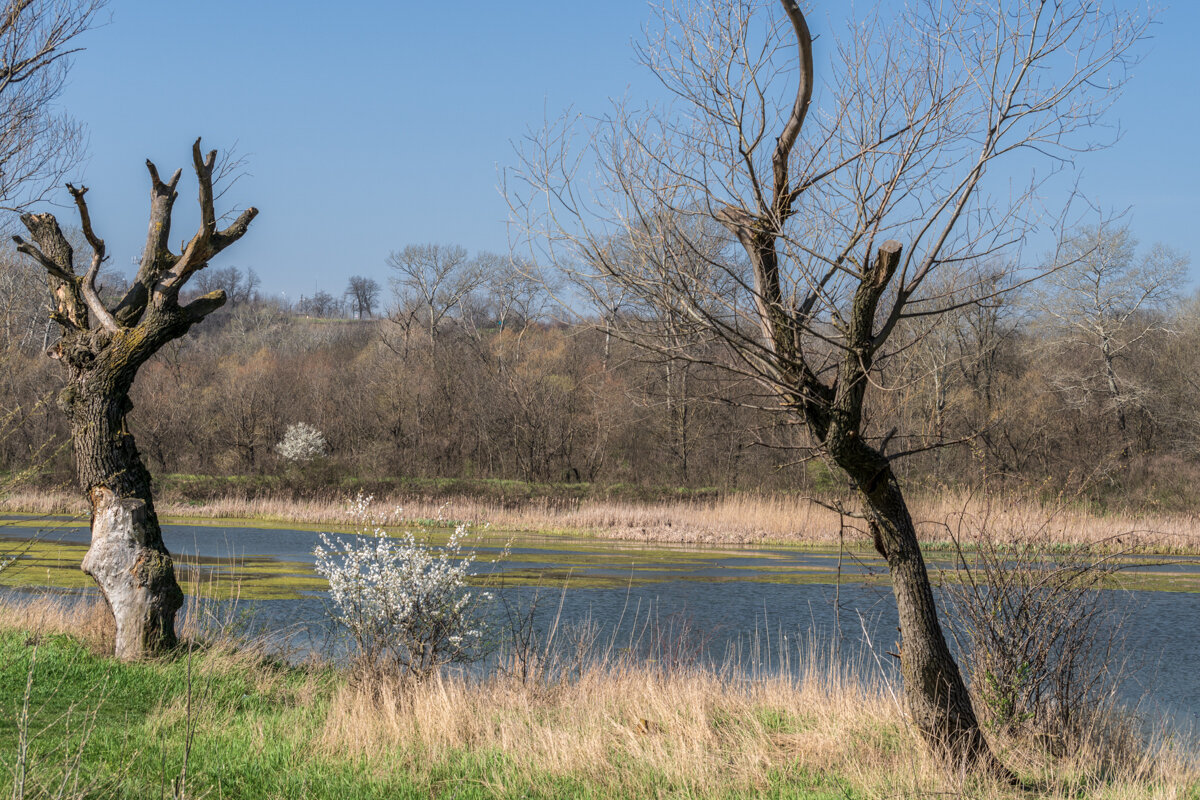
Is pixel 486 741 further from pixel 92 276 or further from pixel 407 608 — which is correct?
pixel 92 276

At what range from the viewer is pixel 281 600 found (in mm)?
15164

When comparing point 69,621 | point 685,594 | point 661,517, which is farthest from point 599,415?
point 69,621

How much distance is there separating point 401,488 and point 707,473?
12109 mm

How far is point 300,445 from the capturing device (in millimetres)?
41750

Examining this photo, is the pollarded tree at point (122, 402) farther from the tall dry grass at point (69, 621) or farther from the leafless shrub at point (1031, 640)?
the leafless shrub at point (1031, 640)

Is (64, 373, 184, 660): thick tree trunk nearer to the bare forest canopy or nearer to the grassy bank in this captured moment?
the grassy bank

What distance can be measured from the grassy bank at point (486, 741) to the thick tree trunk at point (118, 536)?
0.36 metres

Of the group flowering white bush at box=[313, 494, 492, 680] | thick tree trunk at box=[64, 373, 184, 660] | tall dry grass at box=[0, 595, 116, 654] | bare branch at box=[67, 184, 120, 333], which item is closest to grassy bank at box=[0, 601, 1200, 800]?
tall dry grass at box=[0, 595, 116, 654]

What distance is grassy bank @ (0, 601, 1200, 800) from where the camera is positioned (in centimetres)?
558

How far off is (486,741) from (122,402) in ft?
16.1

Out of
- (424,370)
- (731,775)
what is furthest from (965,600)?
(424,370)

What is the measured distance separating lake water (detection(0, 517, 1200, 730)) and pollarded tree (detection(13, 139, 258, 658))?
0.60 m

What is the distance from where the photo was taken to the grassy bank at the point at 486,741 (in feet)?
18.3

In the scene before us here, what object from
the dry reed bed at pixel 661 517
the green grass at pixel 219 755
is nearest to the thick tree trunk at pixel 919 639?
the green grass at pixel 219 755
